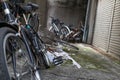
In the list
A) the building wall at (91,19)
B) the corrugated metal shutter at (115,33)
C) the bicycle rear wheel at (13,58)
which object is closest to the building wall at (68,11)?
the building wall at (91,19)

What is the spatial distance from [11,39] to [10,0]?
2.75 feet

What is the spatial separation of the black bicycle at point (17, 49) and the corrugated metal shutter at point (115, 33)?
3177 mm

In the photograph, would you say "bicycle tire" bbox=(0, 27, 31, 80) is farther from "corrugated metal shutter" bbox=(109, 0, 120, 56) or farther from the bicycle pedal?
"corrugated metal shutter" bbox=(109, 0, 120, 56)

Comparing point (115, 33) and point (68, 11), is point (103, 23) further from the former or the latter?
point (68, 11)

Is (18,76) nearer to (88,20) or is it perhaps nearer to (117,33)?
(117,33)

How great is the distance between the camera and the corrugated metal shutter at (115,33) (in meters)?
5.86

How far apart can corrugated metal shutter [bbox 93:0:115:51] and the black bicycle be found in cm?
413

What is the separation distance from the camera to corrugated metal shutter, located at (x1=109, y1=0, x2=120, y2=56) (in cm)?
586

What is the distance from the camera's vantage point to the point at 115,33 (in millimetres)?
6156

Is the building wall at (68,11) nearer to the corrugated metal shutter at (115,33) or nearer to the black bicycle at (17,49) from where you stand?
the corrugated metal shutter at (115,33)

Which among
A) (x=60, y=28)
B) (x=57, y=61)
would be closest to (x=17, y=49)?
(x=57, y=61)

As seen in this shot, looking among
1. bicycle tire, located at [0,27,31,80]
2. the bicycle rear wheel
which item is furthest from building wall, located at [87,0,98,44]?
bicycle tire, located at [0,27,31,80]

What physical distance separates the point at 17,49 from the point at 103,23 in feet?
19.2

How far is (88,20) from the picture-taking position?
927 cm
